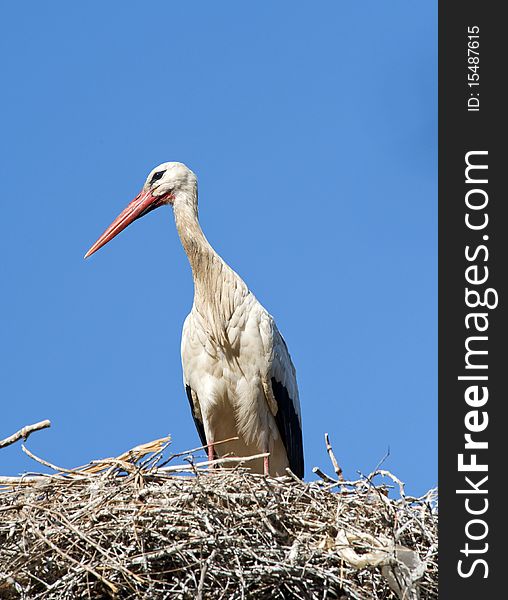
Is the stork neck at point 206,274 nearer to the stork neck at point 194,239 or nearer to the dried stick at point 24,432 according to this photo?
the stork neck at point 194,239

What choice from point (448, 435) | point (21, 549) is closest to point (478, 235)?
point (448, 435)

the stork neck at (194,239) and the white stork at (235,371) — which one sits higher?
the stork neck at (194,239)

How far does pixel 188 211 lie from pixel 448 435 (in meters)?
2.42

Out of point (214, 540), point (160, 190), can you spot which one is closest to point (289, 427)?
point (160, 190)

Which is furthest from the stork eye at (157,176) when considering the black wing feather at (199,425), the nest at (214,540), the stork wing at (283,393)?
the nest at (214,540)

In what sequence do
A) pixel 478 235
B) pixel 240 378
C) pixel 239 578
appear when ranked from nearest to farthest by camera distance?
pixel 239 578, pixel 478 235, pixel 240 378

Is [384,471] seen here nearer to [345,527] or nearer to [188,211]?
[345,527]

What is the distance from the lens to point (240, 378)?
21.7 feet

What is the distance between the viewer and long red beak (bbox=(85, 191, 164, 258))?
23.4 feet

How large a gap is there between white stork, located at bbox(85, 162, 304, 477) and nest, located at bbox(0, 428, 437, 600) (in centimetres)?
134

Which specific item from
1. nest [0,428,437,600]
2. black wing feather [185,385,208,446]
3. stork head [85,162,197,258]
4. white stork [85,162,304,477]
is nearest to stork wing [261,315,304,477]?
white stork [85,162,304,477]

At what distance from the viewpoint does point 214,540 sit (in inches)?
189

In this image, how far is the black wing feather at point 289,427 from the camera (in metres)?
6.68

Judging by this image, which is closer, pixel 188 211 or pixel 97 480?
pixel 97 480
